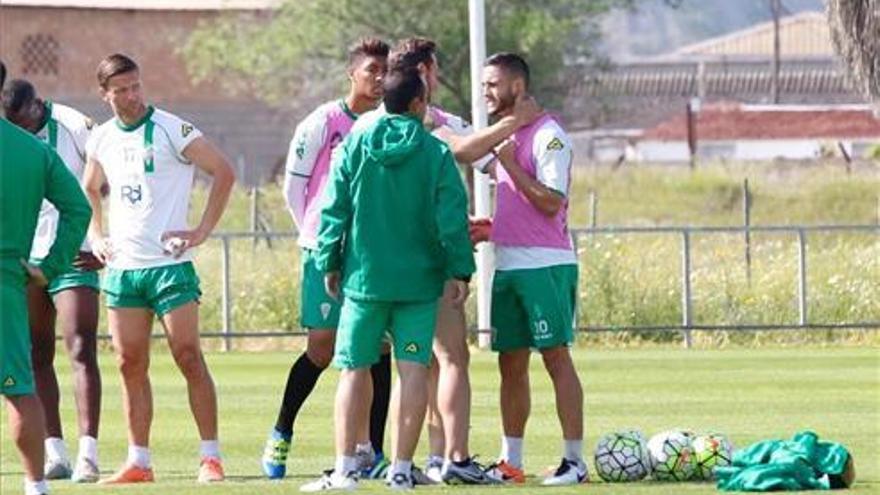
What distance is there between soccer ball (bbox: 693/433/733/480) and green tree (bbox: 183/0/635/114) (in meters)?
37.4

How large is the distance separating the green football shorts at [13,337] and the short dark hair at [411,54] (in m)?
2.32

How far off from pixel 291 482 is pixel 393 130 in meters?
2.09

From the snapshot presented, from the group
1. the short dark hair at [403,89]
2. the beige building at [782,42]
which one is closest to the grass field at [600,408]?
the short dark hair at [403,89]

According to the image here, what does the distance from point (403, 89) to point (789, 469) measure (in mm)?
2703

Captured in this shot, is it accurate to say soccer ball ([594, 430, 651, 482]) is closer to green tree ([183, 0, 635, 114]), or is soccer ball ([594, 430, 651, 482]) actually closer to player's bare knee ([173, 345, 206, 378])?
player's bare knee ([173, 345, 206, 378])

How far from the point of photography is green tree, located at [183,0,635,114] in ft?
175

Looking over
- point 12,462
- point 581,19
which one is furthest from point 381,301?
point 581,19

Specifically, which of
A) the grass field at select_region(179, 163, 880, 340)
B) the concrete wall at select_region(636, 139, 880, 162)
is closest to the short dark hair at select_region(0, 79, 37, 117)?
the grass field at select_region(179, 163, 880, 340)

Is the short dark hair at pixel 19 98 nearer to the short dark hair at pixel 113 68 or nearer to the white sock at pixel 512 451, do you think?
the short dark hair at pixel 113 68

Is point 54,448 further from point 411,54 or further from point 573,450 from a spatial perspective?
point 411,54

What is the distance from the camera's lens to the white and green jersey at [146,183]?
14836 millimetres

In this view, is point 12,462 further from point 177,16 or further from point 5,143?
point 177,16

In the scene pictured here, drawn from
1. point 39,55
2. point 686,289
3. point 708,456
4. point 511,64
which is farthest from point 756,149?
point 511,64

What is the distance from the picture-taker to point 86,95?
70688mm
